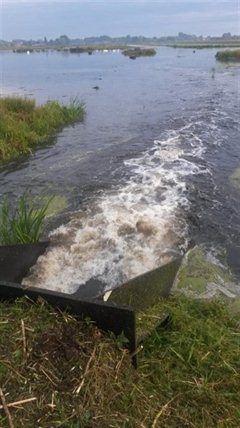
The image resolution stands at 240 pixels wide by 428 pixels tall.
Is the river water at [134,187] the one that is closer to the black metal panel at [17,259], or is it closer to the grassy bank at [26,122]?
the black metal panel at [17,259]

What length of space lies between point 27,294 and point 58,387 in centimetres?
153

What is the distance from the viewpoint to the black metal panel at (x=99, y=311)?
4.71 meters

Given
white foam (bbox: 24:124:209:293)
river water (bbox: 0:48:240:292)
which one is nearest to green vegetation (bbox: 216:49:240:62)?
river water (bbox: 0:48:240:292)

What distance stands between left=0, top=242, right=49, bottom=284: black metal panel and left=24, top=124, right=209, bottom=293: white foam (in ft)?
0.68

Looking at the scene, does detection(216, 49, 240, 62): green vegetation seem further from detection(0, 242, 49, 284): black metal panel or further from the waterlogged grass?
the waterlogged grass

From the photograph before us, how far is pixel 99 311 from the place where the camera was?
489cm

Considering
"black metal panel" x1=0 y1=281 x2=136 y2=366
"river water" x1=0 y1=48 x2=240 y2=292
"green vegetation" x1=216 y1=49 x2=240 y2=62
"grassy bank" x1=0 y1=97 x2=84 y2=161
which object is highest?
"green vegetation" x1=216 y1=49 x2=240 y2=62

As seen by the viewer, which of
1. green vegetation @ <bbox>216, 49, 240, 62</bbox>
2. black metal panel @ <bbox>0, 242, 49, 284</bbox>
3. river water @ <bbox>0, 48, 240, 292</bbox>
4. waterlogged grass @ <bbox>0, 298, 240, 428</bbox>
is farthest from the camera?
green vegetation @ <bbox>216, 49, 240, 62</bbox>

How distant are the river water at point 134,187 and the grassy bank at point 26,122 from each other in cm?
61

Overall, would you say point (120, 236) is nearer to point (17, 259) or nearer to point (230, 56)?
point (17, 259)

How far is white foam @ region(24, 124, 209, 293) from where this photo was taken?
8375 mm

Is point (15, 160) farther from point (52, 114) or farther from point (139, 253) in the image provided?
point (139, 253)

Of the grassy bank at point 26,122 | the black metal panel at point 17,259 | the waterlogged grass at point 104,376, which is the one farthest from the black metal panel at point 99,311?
the grassy bank at point 26,122

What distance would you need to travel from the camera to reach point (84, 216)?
10906 mm
